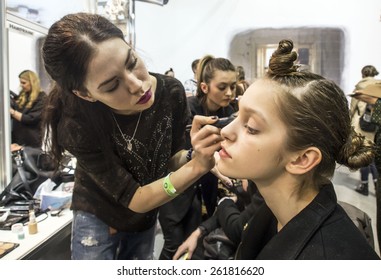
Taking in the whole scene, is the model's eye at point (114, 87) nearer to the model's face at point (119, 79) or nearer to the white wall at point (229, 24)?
the model's face at point (119, 79)

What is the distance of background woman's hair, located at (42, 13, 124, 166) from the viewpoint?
0.60 m

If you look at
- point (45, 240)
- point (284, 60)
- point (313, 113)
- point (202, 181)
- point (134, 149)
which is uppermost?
point (284, 60)

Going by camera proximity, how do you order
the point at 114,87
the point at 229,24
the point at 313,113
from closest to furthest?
1. the point at 313,113
2. the point at 114,87
3. the point at 229,24

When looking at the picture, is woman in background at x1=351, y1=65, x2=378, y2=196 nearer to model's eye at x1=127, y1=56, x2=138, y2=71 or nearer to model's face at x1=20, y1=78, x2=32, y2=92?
model's eye at x1=127, y1=56, x2=138, y2=71

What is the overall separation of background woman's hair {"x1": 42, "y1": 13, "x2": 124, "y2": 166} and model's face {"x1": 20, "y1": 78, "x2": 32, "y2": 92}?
0.42 feet

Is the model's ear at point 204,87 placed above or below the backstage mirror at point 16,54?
below

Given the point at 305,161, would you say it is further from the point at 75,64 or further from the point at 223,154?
the point at 75,64

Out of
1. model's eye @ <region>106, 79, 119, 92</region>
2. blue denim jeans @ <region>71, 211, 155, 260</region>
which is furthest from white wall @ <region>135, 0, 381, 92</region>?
blue denim jeans @ <region>71, 211, 155, 260</region>

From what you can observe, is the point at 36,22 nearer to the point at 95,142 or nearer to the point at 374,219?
the point at 95,142

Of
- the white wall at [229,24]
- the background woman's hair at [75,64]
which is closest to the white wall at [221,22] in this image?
the white wall at [229,24]

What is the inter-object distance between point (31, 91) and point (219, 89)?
530 millimetres

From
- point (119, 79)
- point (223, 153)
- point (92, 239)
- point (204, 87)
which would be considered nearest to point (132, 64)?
point (119, 79)

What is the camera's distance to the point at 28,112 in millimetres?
852

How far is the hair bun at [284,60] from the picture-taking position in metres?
0.56
